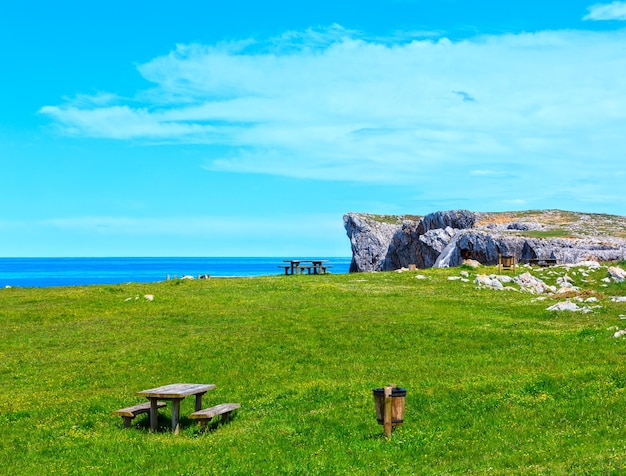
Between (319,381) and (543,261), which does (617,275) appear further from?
(319,381)

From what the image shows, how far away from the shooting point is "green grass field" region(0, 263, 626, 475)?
15.2 m

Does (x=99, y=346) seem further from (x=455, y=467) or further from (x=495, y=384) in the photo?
(x=455, y=467)

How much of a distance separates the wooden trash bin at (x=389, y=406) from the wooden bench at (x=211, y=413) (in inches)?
189

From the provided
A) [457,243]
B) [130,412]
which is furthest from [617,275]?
[130,412]

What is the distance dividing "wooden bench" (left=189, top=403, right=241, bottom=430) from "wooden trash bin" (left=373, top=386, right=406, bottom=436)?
480 centimetres

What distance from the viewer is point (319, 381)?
23219 mm

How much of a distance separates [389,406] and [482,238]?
7716cm

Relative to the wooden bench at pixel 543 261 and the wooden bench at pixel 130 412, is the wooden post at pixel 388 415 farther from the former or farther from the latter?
the wooden bench at pixel 543 261

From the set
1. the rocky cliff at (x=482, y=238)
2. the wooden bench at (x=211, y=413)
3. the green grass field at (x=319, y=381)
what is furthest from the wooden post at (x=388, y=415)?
the rocky cliff at (x=482, y=238)

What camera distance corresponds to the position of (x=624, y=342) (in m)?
27.3

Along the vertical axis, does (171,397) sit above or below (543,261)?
below

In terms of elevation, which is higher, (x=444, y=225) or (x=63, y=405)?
(x=444, y=225)

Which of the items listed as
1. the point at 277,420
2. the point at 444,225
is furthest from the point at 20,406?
the point at 444,225

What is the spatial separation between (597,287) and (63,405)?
1742 inches
